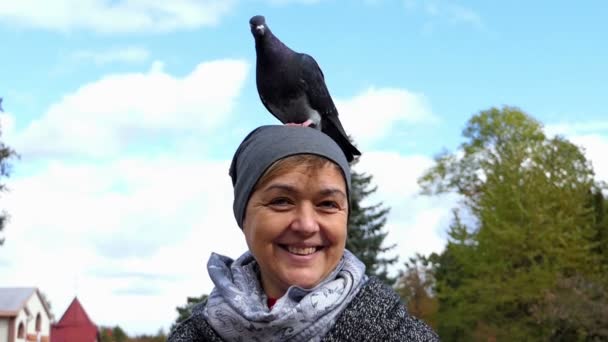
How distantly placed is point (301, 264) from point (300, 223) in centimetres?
13

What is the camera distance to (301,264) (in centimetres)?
260

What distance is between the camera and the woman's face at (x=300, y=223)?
2.55 m

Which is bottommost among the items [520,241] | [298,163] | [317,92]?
[298,163]

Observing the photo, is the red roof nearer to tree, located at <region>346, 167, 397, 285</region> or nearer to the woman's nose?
tree, located at <region>346, 167, 397, 285</region>

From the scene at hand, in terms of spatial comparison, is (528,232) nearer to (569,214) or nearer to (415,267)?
(569,214)

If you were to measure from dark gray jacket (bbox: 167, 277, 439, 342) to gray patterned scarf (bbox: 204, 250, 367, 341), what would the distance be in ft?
0.08

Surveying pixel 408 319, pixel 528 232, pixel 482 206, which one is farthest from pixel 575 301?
pixel 408 319

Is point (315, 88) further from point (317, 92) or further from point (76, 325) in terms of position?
point (76, 325)

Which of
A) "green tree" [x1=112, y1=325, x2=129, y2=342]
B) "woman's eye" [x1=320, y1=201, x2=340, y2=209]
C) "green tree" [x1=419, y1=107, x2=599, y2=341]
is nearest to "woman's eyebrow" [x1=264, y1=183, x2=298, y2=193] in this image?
"woman's eye" [x1=320, y1=201, x2=340, y2=209]

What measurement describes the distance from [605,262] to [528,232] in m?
4.71

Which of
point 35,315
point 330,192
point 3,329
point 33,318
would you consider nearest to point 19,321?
point 3,329

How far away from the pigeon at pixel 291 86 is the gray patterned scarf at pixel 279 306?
709mm

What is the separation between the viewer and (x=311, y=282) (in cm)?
259

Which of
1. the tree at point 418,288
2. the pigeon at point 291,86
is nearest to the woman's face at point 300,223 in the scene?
the pigeon at point 291,86
